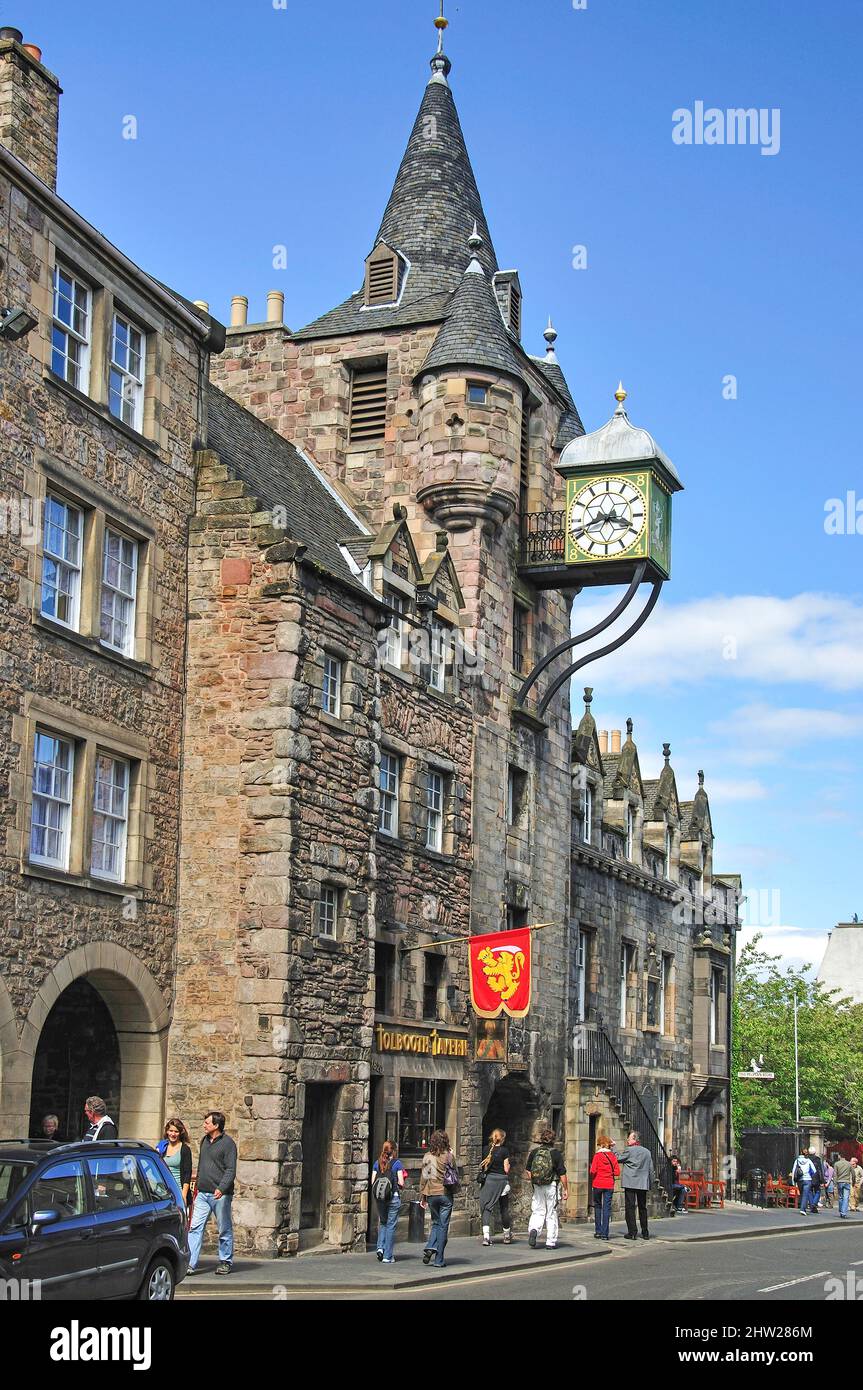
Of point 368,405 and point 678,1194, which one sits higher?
point 368,405

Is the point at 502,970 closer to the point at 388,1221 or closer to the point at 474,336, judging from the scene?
the point at 388,1221

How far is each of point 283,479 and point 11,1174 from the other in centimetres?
1702

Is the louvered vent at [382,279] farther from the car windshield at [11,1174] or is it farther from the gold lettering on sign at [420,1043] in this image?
the car windshield at [11,1174]

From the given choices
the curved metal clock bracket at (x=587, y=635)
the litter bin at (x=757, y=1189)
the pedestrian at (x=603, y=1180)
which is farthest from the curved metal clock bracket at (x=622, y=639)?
the litter bin at (x=757, y=1189)

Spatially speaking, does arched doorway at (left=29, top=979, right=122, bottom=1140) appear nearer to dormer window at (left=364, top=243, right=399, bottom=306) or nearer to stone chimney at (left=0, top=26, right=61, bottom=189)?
stone chimney at (left=0, top=26, right=61, bottom=189)

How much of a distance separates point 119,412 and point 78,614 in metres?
2.92

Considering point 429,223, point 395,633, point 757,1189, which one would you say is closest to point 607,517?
point 395,633

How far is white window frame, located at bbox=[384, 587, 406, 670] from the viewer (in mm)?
27219

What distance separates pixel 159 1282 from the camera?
1402cm

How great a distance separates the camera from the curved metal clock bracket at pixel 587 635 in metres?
30.9

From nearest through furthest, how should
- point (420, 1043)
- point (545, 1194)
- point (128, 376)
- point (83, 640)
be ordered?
1. point (83, 640)
2. point (128, 376)
3. point (545, 1194)
4. point (420, 1043)

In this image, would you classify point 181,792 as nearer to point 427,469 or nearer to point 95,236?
point 95,236

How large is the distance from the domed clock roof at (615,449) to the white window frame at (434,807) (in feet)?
20.6

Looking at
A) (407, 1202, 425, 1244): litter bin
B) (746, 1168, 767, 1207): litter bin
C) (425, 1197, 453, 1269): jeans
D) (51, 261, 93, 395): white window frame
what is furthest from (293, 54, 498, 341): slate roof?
(746, 1168, 767, 1207): litter bin
